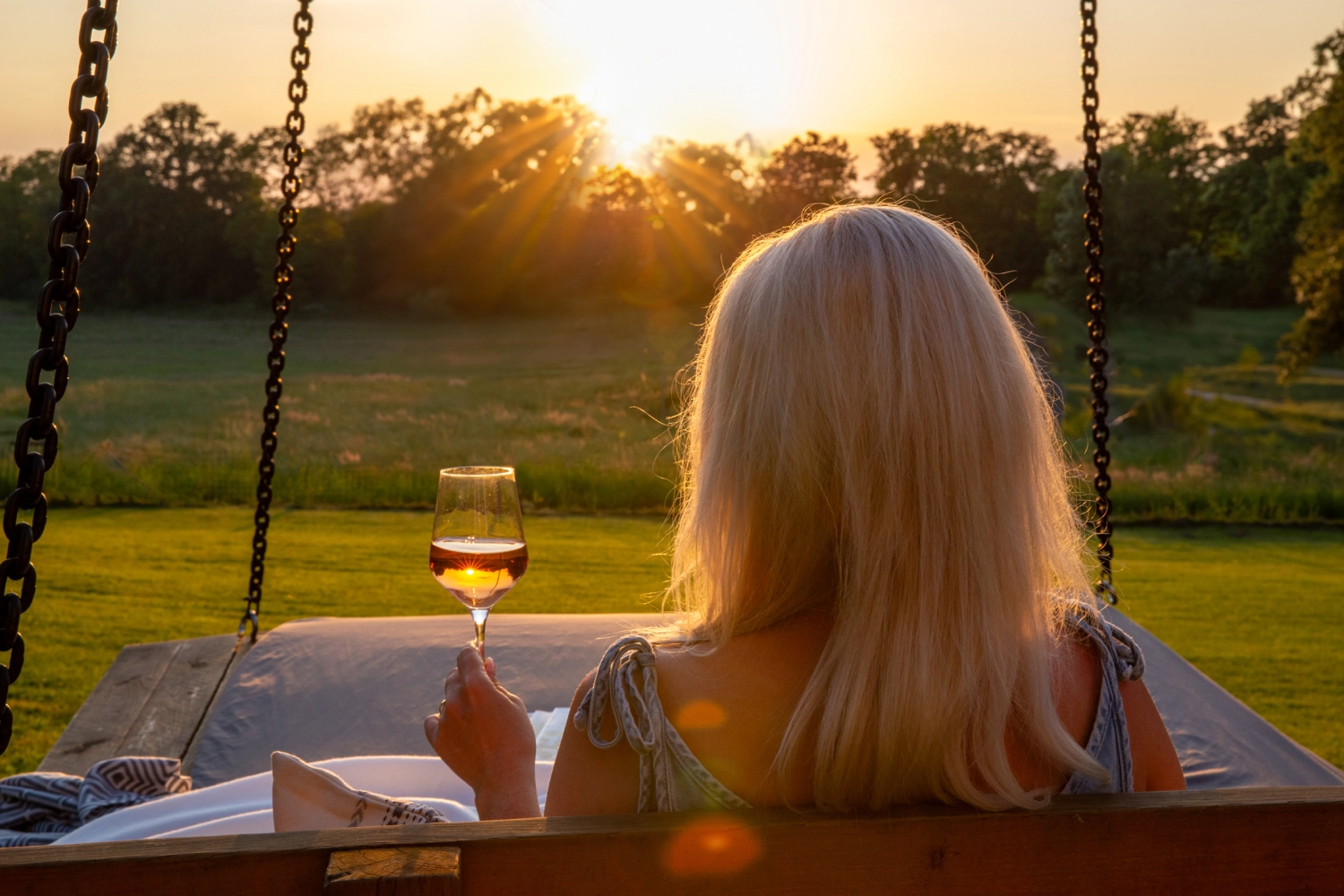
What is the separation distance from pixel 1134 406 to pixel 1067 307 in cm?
149

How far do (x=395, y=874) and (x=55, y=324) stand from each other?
67 centimetres

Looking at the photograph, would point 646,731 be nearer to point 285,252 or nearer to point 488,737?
point 488,737

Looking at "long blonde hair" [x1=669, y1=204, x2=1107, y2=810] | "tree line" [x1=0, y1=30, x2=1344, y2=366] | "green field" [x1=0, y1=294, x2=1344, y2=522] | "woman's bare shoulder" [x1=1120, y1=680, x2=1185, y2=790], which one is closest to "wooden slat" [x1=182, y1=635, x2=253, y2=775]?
"long blonde hair" [x1=669, y1=204, x2=1107, y2=810]

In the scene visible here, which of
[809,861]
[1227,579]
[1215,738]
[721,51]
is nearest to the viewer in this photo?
[809,861]

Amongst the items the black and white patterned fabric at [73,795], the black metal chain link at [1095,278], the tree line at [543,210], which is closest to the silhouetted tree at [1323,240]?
the tree line at [543,210]

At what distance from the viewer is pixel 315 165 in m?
9.66

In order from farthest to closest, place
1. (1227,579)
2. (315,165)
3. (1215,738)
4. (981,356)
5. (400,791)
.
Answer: (315,165) → (1227,579) → (1215,738) → (400,791) → (981,356)

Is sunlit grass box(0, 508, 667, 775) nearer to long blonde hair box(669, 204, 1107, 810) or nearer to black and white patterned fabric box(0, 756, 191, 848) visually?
black and white patterned fabric box(0, 756, 191, 848)

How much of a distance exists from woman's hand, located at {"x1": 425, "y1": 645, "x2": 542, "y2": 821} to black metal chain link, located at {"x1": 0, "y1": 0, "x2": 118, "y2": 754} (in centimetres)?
41

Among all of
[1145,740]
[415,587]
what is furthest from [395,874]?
[415,587]

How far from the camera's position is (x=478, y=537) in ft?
4.54

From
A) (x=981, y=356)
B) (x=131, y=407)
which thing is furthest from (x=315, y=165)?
(x=981, y=356)

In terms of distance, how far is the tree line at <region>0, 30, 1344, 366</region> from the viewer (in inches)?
299

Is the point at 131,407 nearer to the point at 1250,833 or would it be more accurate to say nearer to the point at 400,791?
the point at 400,791
